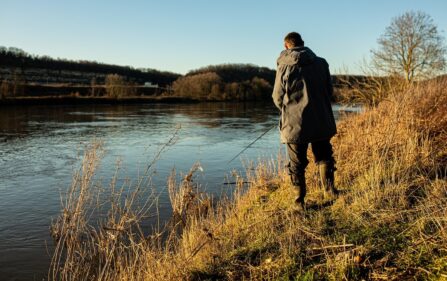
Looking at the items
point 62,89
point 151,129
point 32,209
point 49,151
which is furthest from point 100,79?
point 32,209

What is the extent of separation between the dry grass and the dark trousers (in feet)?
1.53

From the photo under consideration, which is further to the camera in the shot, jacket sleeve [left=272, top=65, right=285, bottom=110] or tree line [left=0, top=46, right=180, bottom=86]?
tree line [left=0, top=46, right=180, bottom=86]

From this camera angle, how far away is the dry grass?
3.35 meters

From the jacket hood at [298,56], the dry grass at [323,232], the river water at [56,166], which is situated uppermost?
the jacket hood at [298,56]

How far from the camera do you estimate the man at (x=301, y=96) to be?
15.2 feet

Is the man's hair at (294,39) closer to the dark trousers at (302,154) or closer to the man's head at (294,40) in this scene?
the man's head at (294,40)

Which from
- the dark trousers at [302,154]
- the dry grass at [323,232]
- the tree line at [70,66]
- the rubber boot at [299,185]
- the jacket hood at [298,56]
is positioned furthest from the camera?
the tree line at [70,66]

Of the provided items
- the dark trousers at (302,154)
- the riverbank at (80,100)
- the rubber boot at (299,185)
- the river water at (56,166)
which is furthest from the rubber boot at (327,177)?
the riverbank at (80,100)

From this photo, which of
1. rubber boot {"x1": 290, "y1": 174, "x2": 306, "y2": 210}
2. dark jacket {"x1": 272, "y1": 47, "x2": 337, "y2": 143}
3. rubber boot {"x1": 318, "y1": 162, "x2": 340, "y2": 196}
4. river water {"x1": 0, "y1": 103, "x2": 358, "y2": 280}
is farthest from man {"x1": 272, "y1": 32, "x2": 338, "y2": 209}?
river water {"x1": 0, "y1": 103, "x2": 358, "y2": 280}

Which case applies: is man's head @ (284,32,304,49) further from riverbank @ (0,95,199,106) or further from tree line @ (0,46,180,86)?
tree line @ (0,46,180,86)

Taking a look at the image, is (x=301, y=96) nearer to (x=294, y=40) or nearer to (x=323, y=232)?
(x=294, y=40)

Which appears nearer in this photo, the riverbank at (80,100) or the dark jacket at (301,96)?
the dark jacket at (301,96)

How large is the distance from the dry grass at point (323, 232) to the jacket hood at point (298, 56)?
164 centimetres

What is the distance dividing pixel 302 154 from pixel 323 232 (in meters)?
1.10
